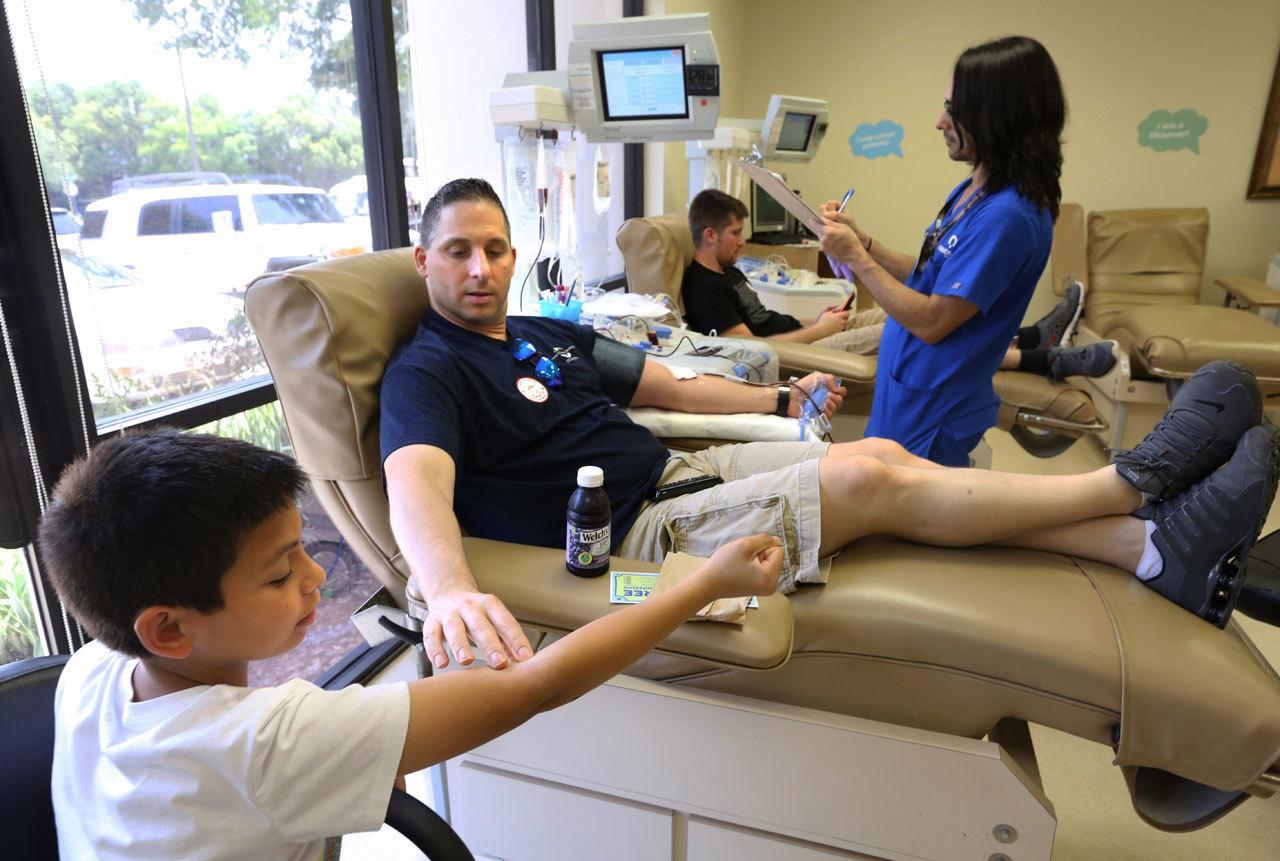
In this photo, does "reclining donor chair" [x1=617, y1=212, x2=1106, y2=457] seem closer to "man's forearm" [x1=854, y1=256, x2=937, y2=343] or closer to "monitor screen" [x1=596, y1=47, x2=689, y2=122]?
"monitor screen" [x1=596, y1=47, x2=689, y2=122]

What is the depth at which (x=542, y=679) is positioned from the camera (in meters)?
0.76

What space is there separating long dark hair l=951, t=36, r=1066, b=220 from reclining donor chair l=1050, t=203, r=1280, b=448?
4.85ft

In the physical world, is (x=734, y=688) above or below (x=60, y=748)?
below

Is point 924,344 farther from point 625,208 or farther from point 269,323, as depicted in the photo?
point 625,208

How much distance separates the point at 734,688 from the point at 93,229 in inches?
54.2

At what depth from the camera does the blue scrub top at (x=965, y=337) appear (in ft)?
5.09

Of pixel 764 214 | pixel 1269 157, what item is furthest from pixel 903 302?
pixel 1269 157

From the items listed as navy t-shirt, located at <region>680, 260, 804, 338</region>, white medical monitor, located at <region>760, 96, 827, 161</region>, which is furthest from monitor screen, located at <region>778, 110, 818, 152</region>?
navy t-shirt, located at <region>680, 260, 804, 338</region>

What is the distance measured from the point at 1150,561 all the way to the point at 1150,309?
3.24 m

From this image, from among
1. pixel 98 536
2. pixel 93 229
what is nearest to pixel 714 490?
pixel 98 536

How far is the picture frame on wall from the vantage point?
14.7 ft

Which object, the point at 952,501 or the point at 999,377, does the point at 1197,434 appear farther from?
the point at 999,377

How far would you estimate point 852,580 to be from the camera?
3.97 feet

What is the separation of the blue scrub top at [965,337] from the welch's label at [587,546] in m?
0.96
